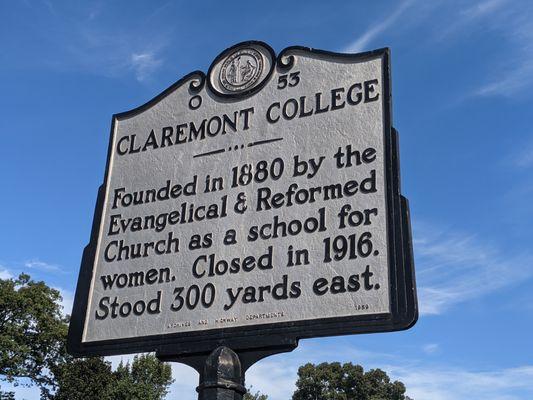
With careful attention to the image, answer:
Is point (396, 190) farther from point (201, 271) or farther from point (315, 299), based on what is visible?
point (201, 271)

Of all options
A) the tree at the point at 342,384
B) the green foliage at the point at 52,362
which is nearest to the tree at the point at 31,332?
the green foliage at the point at 52,362

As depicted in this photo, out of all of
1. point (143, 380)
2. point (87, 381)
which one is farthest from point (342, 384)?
point (87, 381)

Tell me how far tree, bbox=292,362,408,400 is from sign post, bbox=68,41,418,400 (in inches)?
1936

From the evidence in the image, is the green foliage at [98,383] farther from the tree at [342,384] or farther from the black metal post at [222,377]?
the black metal post at [222,377]

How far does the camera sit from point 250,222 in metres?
5.73

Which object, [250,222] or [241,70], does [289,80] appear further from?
[250,222]

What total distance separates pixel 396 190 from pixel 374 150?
0.45 m

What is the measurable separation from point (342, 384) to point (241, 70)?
50.5 meters

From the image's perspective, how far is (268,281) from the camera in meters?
5.42

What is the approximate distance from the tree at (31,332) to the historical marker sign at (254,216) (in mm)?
30929

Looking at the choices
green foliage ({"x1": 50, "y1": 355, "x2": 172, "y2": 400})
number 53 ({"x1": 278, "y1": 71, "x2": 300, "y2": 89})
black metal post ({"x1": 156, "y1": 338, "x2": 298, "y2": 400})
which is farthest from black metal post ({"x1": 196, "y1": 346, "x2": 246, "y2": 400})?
green foliage ({"x1": 50, "y1": 355, "x2": 172, "y2": 400})

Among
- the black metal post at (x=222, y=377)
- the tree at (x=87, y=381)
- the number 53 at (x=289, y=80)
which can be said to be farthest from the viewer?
the tree at (x=87, y=381)

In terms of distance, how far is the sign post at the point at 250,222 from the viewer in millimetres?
5184

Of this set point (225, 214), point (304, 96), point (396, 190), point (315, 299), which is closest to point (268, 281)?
point (315, 299)
